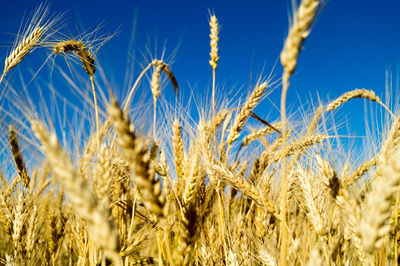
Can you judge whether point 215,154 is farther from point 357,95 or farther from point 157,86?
point 357,95

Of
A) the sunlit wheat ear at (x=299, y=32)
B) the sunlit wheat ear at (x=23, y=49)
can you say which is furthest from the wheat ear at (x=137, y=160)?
the sunlit wheat ear at (x=23, y=49)

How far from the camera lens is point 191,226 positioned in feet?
3.71

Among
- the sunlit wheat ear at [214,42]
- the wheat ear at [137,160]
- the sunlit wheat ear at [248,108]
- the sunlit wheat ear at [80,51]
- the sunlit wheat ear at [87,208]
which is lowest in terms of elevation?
the sunlit wheat ear at [87,208]

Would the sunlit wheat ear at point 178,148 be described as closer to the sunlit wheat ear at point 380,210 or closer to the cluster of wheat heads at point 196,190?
the cluster of wheat heads at point 196,190

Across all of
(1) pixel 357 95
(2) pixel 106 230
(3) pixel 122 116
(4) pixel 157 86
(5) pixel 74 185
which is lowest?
(2) pixel 106 230

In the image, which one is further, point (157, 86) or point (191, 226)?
point (157, 86)

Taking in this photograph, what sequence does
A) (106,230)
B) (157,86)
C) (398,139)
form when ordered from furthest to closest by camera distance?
(157,86), (398,139), (106,230)

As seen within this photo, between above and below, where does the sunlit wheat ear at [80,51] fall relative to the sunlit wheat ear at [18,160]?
above

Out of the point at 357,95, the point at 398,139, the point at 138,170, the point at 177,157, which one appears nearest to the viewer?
the point at 138,170

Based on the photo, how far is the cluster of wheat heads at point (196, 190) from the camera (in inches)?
33.2

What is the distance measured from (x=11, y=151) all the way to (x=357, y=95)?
125 inches

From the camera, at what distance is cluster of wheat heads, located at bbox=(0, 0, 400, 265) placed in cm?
84

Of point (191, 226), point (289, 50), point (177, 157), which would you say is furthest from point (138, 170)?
point (177, 157)

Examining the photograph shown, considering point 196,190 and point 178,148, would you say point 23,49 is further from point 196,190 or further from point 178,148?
point 196,190
